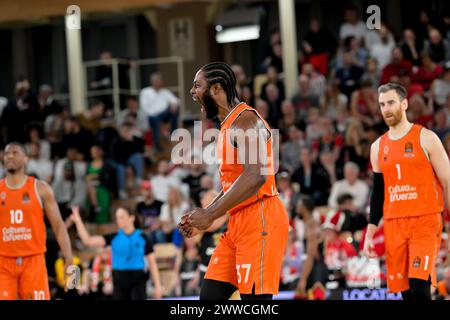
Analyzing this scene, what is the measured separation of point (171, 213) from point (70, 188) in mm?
2193

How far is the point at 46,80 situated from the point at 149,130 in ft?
20.7

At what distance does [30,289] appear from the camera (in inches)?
343

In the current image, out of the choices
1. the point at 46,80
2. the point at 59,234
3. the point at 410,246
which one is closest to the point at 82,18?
the point at 46,80

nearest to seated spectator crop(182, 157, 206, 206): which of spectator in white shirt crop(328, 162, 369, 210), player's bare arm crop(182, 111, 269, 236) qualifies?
spectator in white shirt crop(328, 162, 369, 210)

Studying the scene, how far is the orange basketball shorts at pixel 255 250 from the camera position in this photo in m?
6.29

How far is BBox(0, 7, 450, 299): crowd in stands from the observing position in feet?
44.7

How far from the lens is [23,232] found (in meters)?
8.78

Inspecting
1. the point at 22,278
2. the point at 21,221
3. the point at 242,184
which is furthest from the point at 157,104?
the point at 242,184

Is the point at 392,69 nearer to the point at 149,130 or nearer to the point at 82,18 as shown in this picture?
the point at 149,130

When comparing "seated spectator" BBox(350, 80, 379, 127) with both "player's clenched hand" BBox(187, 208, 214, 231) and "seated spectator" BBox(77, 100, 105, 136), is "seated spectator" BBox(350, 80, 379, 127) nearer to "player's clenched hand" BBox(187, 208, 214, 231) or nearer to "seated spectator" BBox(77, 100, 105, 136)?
"seated spectator" BBox(77, 100, 105, 136)

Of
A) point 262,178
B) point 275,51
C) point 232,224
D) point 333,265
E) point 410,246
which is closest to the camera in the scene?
point 262,178

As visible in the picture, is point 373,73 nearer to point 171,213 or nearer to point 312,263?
point 171,213

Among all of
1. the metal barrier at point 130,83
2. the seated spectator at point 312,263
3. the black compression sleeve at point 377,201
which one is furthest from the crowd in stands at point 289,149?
the black compression sleeve at point 377,201

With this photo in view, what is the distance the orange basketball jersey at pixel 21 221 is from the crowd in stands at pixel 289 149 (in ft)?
12.3
